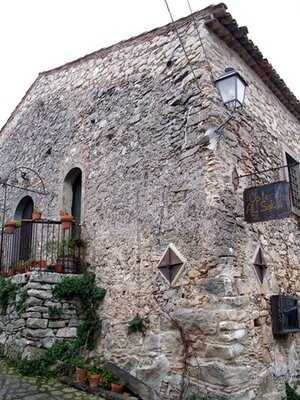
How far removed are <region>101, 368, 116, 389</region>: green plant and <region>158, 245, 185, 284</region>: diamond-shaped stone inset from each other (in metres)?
1.60

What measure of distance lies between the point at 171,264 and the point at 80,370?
1.95m

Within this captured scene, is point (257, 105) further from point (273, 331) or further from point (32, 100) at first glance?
point (32, 100)

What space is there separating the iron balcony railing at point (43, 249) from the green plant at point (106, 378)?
179cm

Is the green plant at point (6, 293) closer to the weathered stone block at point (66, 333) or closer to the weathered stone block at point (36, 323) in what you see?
the weathered stone block at point (36, 323)

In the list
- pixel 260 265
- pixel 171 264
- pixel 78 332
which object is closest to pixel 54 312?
pixel 78 332

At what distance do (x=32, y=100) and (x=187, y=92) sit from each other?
18.4 ft

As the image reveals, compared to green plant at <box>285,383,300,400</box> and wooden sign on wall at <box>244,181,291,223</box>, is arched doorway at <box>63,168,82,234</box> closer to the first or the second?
wooden sign on wall at <box>244,181,291,223</box>

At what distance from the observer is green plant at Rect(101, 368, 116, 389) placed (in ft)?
17.3

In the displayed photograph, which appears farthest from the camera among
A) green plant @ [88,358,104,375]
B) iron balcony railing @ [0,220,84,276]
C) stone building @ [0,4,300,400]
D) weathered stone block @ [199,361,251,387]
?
iron balcony railing @ [0,220,84,276]

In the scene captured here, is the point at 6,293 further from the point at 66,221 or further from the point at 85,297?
the point at 66,221

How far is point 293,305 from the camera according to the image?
5672 mm

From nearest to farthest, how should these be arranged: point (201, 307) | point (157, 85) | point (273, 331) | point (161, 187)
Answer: point (201, 307)
point (273, 331)
point (161, 187)
point (157, 85)

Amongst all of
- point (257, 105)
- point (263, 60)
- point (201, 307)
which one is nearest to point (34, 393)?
point (201, 307)

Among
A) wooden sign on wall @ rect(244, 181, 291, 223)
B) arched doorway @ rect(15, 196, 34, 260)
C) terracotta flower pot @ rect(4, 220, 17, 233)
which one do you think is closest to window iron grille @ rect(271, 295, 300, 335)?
wooden sign on wall @ rect(244, 181, 291, 223)
